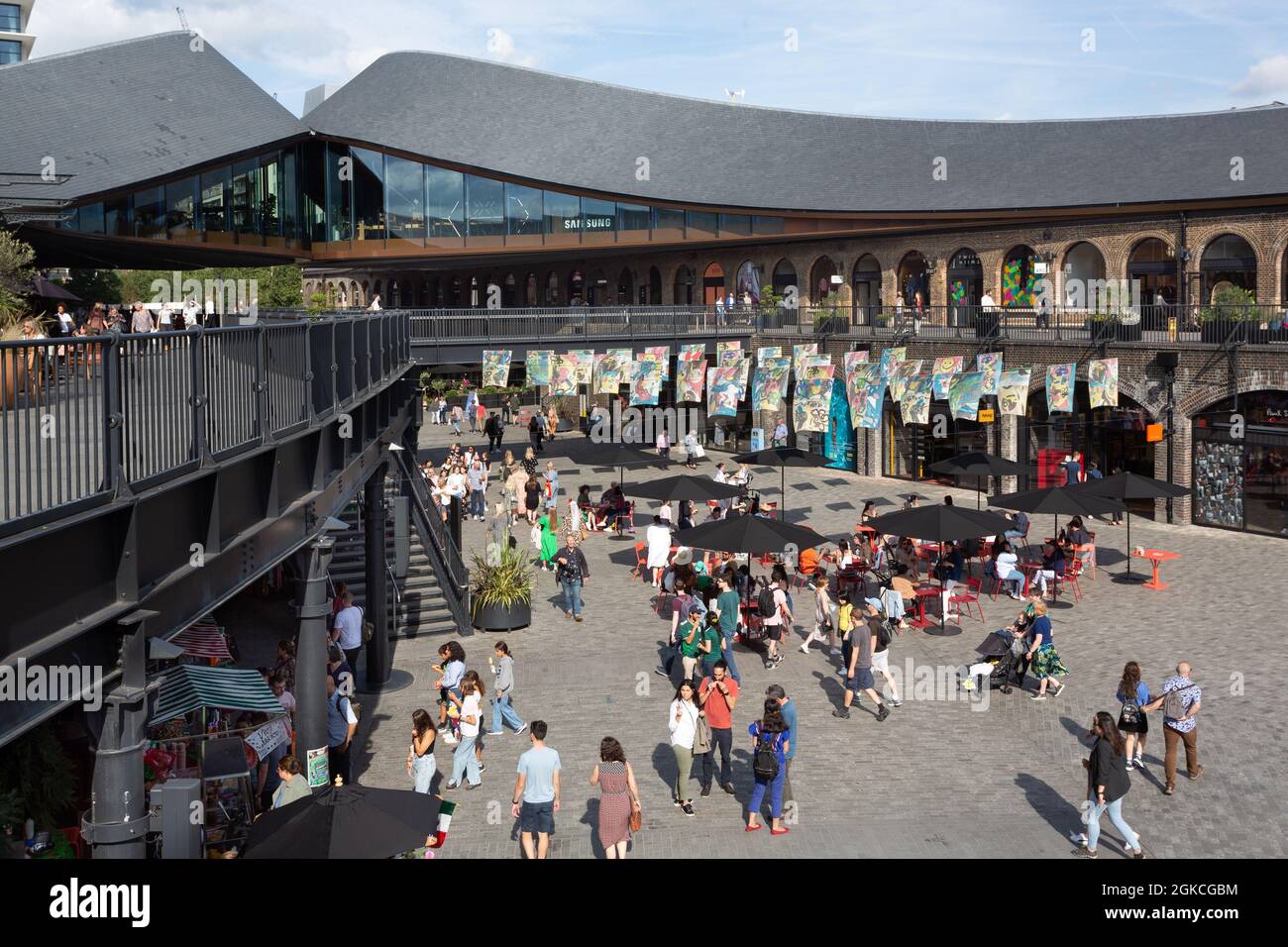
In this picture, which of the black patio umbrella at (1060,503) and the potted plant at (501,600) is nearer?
A: the potted plant at (501,600)

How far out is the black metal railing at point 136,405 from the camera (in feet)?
19.8

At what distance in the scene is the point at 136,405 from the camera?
23.3 feet

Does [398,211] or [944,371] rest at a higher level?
[398,211]

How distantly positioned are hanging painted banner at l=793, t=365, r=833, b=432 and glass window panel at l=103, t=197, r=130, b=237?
2789cm

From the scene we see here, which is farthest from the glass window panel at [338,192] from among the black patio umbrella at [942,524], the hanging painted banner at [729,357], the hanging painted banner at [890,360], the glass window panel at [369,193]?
the black patio umbrella at [942,524]

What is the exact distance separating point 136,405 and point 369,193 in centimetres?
5401

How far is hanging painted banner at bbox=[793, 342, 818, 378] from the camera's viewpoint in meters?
39.8

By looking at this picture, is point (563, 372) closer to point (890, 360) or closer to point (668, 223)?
point (890, 360)

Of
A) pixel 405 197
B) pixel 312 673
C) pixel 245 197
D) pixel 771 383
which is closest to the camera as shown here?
pixel 312 673

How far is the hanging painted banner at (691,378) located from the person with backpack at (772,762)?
29360 millimetres

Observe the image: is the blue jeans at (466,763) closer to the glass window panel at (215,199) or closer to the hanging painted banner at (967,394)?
the hanging painted banner at (967,394)

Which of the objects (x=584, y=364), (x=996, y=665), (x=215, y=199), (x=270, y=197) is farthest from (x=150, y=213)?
(x=996, y=665)

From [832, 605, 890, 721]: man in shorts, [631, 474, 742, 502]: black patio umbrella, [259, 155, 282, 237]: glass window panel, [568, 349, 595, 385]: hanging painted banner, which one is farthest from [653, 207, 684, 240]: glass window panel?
[832, 605, 890, 721]: man in shorts
